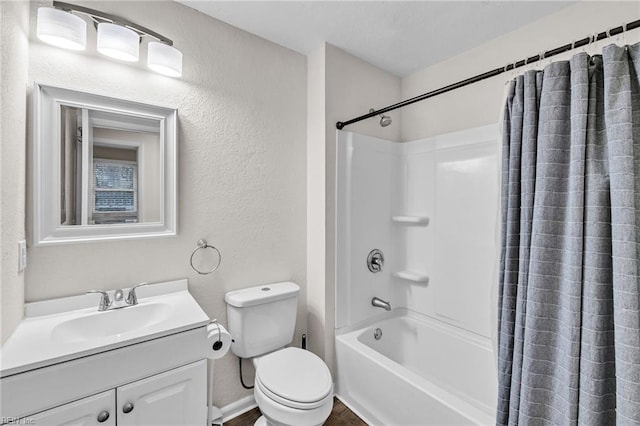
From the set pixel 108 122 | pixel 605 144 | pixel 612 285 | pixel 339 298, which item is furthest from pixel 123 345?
pixel 605 144

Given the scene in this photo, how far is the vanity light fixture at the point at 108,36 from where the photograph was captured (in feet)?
4.05

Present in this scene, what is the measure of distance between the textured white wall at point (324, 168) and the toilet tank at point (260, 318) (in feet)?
0.79

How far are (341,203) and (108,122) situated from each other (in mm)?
1401

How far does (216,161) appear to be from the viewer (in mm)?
1758

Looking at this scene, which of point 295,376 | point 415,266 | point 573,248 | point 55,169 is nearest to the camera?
point 573,248

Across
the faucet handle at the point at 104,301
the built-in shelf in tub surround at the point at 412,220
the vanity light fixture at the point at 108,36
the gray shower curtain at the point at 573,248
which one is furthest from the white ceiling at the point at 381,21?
the faucet handle at the point at 104,301

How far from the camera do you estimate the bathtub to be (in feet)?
4.71

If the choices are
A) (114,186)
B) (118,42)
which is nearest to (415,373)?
(114,186)

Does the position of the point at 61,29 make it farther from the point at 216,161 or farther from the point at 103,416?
the point at 103,416

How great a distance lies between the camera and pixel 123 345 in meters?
1.09

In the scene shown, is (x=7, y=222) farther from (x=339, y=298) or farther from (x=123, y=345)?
(x=339, y=298)

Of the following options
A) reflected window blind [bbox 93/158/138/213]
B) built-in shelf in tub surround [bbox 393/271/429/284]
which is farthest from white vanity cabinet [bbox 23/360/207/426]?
built-in shelf in tub surround [bbox 393/271/429/284]

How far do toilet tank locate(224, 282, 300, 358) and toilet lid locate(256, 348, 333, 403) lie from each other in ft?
0.33

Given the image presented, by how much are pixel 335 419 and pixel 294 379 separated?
23.2 inches
